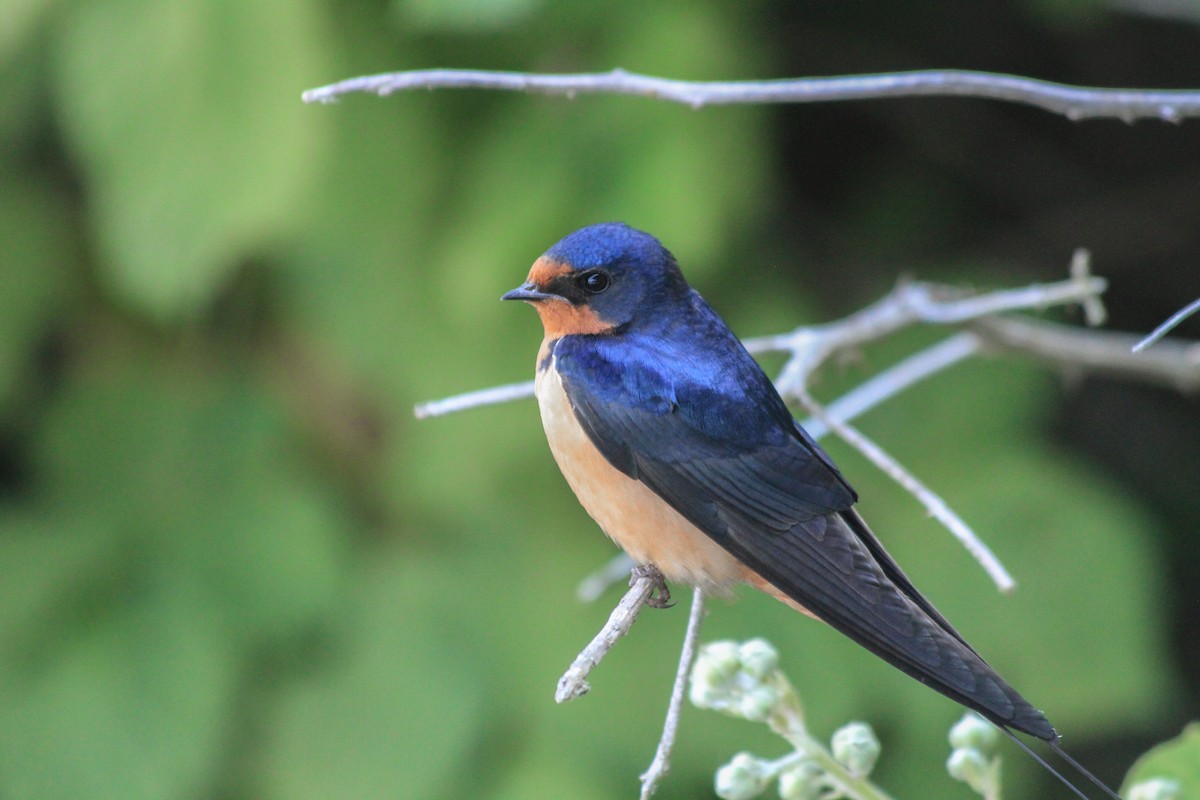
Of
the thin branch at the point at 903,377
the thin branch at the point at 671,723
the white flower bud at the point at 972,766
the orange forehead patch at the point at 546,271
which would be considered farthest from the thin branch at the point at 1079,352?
the white flower bud at the point at 972,766

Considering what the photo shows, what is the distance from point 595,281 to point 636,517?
0.33 meters

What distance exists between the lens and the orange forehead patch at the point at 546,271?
6.15ft

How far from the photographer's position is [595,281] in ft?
6.24

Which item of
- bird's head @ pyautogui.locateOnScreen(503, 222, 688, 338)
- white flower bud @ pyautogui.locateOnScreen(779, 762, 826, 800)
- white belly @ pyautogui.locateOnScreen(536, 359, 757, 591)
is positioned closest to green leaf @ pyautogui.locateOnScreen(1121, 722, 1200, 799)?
white flower bud @ pyautogui.locateOnScreen(779, 762, 826, 800)

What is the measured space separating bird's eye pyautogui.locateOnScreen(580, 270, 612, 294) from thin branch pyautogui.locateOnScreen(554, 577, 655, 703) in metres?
0.46

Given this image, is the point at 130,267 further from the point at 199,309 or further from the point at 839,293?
the point at 839,293

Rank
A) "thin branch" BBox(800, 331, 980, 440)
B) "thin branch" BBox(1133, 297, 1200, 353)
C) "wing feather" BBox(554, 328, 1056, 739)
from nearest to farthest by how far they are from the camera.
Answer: "thin branch" BBox(1133, 297, 1200, 353) → "wing feather" BBox(554, 328, 1056, 739) → "thin branch" BBox(800, 331, 980, 440)

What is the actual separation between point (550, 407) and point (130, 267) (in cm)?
119

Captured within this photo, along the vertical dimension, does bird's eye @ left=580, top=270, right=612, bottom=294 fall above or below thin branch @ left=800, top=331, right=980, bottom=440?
above

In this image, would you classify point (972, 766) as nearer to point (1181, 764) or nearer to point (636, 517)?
point (1181, 764)

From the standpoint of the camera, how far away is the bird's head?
1.88 m

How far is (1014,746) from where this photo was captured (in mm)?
2947

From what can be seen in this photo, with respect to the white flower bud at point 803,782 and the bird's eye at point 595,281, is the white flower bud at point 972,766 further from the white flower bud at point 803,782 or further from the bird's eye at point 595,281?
the bird's eye at point 595,281

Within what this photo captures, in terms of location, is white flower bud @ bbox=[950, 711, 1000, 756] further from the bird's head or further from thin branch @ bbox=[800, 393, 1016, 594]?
the bird's head
